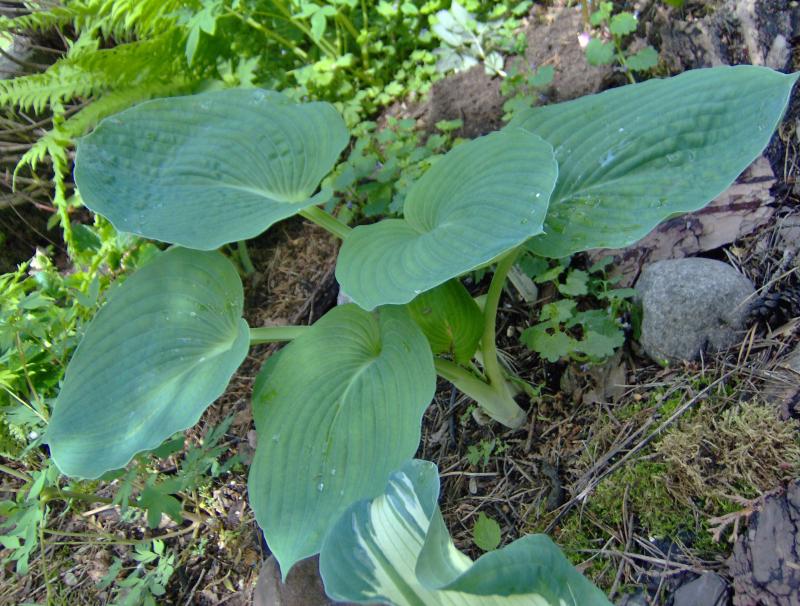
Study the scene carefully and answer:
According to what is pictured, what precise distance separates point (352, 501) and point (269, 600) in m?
0.57

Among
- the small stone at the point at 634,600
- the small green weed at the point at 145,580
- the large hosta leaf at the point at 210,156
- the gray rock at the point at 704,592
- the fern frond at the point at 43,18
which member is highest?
the large hosta leaf at the point at 210,156

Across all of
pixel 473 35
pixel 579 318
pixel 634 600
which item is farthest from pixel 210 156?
pixel 473 35

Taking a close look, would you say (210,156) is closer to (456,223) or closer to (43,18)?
(456,223)

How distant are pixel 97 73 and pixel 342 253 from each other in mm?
1906

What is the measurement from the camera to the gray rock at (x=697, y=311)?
1577mm

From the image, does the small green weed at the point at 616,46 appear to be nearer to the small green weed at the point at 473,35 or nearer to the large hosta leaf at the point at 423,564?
the small green weed at the point at 473,35

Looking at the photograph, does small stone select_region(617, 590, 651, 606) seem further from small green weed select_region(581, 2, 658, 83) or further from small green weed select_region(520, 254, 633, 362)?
small green weed select_region(581, 2, 658, 83)

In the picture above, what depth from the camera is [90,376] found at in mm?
1412

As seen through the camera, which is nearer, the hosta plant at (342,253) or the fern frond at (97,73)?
the hosta plant at (342,253)

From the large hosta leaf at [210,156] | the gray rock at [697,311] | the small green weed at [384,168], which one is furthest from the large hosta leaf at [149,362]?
the gray rock at [697,311]

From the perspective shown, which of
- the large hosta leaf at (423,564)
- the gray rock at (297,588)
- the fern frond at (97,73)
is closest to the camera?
the large hosta leaf at (423,564)

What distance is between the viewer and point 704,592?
1197 mm

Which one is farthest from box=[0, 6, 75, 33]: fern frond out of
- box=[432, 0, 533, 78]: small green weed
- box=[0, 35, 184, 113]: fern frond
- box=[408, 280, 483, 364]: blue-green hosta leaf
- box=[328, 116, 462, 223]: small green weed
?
box=[408, 280, 483, 364]: blue-green hosta leaf

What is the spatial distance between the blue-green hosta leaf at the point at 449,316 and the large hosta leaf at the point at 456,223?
0.15 meters
